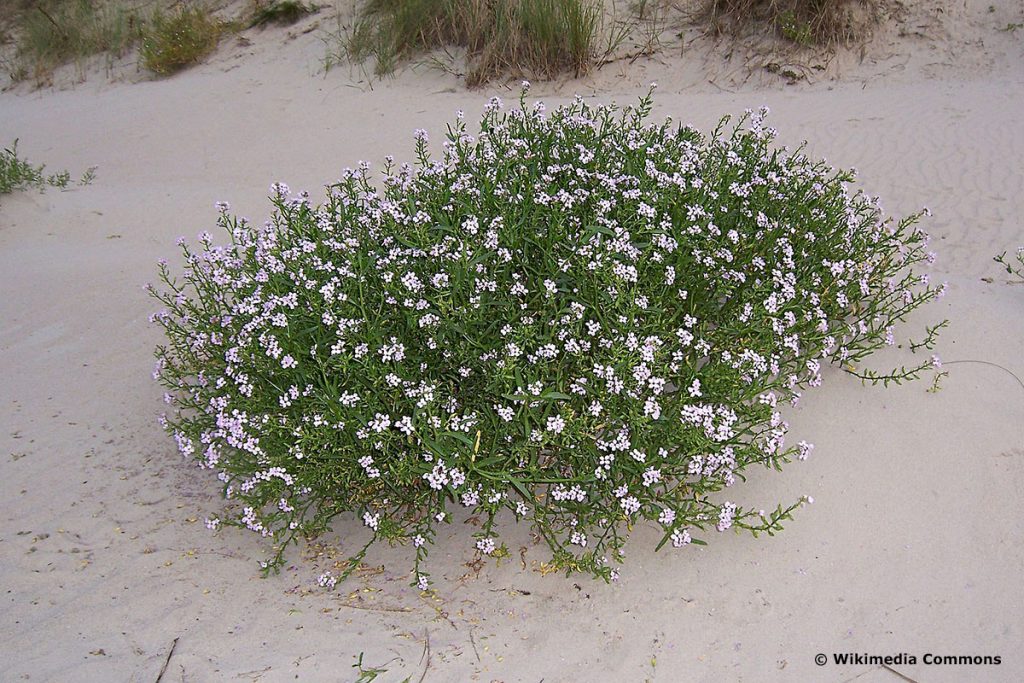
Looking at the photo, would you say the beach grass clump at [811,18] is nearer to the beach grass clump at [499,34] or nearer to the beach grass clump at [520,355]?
the beach grass clump at [499,34]

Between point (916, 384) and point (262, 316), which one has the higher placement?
point (262, 316)

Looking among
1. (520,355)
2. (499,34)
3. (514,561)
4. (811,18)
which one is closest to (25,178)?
(499,34)

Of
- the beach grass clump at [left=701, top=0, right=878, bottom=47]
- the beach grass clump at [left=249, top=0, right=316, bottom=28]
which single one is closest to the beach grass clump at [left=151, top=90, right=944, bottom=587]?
the beach grass clump at [left=701, top=0, right=878, bottom=47]

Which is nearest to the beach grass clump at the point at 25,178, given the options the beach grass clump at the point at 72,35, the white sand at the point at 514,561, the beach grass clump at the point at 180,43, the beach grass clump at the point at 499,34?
the white sand at the point at 514,561

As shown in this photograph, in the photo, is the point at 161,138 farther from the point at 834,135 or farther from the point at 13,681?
the point at 13,681

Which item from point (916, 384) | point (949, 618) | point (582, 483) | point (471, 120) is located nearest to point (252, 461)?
point (582, 483)

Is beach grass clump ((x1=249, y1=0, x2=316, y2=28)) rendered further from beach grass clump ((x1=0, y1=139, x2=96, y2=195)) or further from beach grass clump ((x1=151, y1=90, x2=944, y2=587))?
beach grass clump ((x1=151, y1=90, x2=944, y2=587))

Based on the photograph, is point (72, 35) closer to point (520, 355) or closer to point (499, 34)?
point (499, 34)
